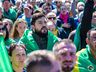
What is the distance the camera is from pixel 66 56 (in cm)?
381

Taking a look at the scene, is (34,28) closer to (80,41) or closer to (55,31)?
(80,41)

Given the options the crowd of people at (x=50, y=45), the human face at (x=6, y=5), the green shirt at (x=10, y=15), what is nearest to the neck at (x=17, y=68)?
the crowd of people at (x=50, y=45)

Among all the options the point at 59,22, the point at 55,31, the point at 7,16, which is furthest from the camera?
the point at 7,16

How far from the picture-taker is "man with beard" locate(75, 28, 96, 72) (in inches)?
175

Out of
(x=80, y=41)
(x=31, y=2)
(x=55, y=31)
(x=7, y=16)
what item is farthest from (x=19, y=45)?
(x=31, y=2)

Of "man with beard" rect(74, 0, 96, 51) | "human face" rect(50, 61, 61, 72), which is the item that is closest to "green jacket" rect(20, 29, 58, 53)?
"man with beard" rect(74, 0, 96, 51)

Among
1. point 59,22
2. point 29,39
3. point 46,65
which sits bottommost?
point 59,22

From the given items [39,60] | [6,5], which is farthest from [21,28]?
[39,60]

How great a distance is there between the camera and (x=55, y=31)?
6840 mm

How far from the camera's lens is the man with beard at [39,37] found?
17.5 ft

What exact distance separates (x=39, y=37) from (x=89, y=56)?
1.10m

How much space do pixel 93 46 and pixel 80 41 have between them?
1042 mm

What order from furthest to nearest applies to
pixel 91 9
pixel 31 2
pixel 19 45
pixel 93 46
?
pixel 31 2 < pixel 91 9 < pixel 19 45 < pixel 93 46

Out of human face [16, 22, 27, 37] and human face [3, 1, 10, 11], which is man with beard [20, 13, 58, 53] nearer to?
human face [16, 22, 27, 37]
